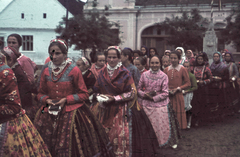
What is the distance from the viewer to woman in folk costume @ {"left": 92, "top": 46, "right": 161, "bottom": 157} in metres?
3.97

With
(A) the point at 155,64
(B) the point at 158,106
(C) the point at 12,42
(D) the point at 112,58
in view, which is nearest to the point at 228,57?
(A) the point at 155,64

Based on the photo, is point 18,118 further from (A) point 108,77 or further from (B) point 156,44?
(B) point 156,44

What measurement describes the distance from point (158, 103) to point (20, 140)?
9.17 ft

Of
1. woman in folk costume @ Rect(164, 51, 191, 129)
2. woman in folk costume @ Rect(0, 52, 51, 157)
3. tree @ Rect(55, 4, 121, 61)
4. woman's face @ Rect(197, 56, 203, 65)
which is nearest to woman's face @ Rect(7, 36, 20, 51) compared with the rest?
woman in folk costume @ Rect(0, 52, 51, 157)

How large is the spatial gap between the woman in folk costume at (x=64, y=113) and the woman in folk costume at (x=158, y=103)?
5.90 feet

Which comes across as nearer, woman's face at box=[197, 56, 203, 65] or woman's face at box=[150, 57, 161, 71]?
woman's face at box=[150, 57, 161, 71]

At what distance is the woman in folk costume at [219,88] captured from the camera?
25.9 feet

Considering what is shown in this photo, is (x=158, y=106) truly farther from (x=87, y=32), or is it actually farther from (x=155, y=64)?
(x=87, y=32)

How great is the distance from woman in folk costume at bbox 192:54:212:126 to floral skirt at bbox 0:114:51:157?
17.2ft

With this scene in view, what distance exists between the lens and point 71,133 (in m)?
3.23

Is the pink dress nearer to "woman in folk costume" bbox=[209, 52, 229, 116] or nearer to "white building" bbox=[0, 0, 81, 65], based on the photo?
"white building" bbox=[0, 0, 81, 65]

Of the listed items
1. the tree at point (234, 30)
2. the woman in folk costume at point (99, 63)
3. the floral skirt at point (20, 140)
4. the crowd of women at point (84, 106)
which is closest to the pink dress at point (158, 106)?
the crowd of women at point (84, 106)

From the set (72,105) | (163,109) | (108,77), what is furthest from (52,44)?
(163,109)

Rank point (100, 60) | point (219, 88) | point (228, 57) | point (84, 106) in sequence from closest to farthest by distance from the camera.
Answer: point (84, 106)
point (100, 60)
point (219, 88)
point (228, 57)
